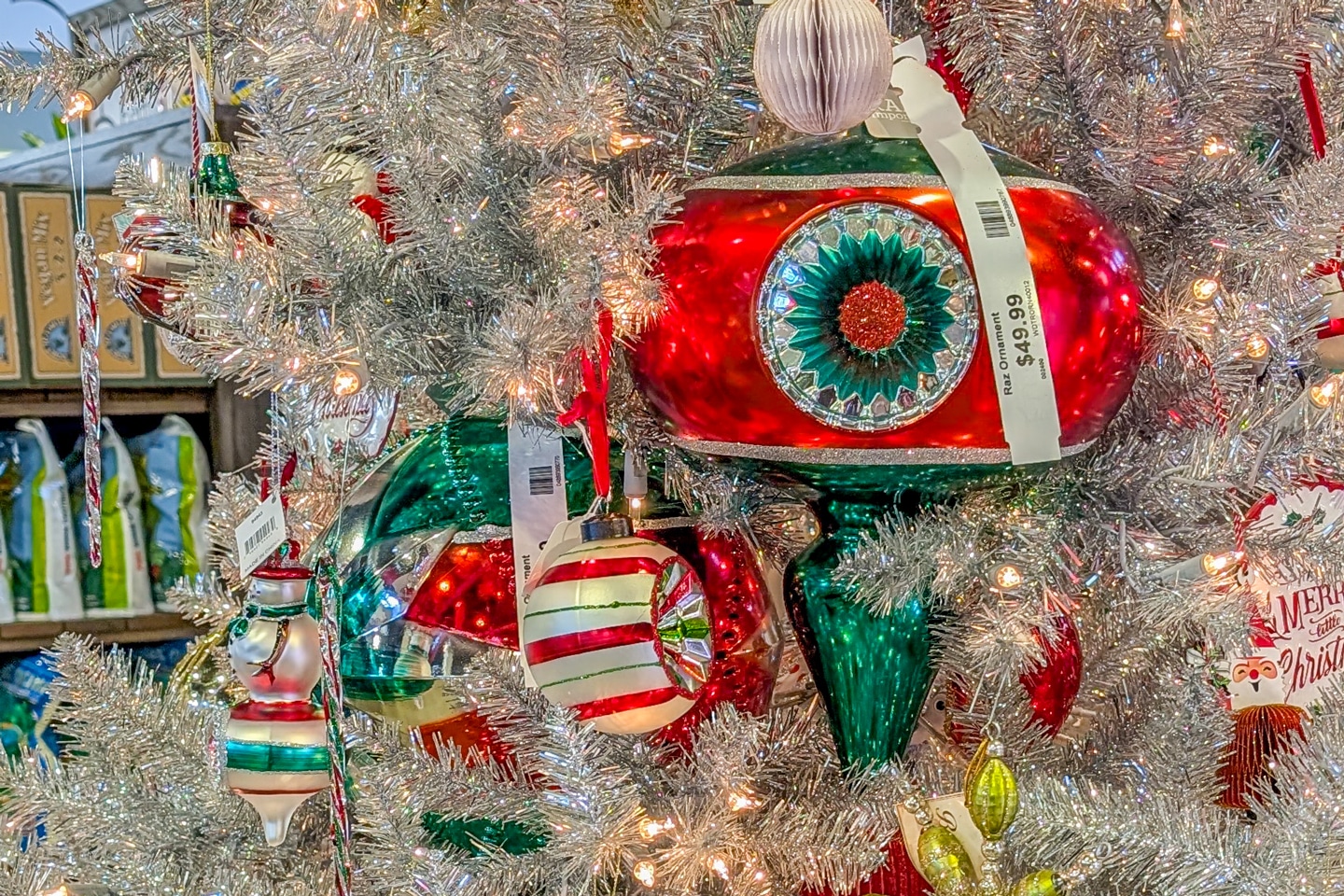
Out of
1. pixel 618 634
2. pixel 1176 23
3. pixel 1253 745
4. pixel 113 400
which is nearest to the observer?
pixel 618 634

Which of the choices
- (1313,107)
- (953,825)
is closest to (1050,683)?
(953,825)

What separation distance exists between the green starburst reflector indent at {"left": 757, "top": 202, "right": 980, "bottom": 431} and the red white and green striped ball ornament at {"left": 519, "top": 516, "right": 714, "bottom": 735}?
11 cm

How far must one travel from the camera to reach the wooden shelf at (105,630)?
182cm

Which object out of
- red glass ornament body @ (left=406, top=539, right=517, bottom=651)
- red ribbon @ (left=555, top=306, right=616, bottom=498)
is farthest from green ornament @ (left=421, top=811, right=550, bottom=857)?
red ribbon @ (left=555, top=306, right=616, bottom=498)

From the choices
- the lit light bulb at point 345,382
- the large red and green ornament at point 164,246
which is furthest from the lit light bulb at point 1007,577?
the large red and green ornament at point 164,246

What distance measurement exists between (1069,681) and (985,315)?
0.24 metres

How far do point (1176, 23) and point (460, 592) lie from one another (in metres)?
0.46

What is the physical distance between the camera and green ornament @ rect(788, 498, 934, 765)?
23.9 inches

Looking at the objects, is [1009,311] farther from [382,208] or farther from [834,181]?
[382,208]

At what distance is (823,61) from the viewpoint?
1.72 ft

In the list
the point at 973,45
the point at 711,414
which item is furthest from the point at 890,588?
the point at 973,45

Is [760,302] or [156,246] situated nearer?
[760,302]

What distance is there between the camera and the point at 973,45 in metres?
0.64

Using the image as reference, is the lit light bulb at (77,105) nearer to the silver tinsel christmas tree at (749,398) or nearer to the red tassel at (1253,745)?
the silver tinsel christmas tree at (749,398)
